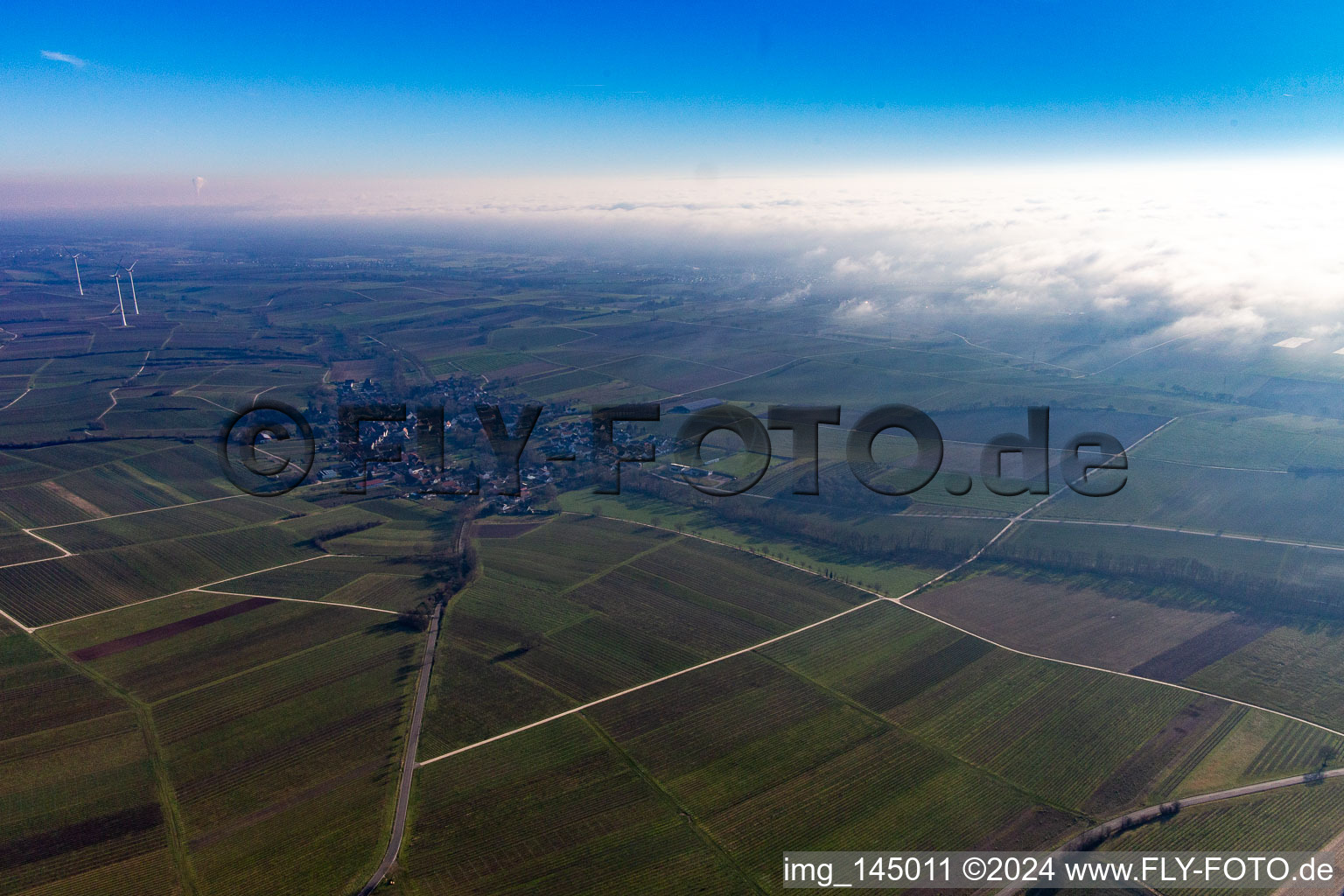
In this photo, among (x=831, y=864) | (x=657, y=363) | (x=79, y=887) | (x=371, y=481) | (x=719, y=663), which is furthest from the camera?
(x=657, y=363)

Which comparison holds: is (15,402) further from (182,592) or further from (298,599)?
(298,599)

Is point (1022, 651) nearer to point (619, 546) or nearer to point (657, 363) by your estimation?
point (619, 546)

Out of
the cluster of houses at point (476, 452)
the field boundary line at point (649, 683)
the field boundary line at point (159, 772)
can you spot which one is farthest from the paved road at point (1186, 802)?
the cluster of houses at point (476, 452)

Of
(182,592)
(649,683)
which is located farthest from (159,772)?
(649,683)

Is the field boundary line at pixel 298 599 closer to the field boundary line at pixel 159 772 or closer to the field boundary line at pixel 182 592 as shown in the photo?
the field boundary line at pixel 182 592

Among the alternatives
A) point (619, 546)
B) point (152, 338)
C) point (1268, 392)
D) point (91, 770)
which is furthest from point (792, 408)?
point (152, 338)

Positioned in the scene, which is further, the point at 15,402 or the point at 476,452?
the point at 15,402
